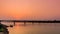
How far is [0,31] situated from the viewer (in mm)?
1847

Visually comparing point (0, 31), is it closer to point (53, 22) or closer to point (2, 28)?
point (2, 28)

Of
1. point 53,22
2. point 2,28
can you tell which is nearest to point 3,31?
point 2,28

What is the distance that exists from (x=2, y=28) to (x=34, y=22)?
4698 cm

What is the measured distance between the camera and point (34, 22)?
48750mm

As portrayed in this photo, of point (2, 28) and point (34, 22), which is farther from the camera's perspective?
point (34, 22)

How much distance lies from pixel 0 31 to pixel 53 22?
45.6m

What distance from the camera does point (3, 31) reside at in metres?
1.83

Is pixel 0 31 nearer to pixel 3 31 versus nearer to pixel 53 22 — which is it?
pixel 3 31

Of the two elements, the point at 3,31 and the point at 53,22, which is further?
the point at 53,22

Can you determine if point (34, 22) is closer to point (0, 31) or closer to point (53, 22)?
point (53, 22)

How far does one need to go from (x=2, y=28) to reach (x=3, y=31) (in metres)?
0.05

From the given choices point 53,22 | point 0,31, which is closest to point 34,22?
point 53,22

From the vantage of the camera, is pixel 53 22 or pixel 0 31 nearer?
pixel 0 31

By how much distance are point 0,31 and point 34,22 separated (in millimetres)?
46979
